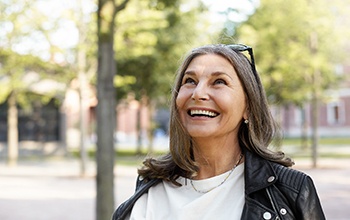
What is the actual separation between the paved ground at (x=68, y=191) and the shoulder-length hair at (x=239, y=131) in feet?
28.4

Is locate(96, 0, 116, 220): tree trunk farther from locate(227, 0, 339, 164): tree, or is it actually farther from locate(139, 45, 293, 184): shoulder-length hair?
locate(227, 0, 339, 164): tree

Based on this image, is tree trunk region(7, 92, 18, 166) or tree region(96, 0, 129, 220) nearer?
tree region(96, 0, 129, 220)

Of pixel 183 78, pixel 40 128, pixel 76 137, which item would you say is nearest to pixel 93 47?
pixel 40 128

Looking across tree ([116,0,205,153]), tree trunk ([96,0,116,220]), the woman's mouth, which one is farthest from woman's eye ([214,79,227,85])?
tree ([116,0,205,153])

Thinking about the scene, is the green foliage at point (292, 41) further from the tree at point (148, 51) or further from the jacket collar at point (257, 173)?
the jacket collar at point (257, 173)

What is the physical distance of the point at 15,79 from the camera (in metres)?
23.4

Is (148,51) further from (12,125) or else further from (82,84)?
(12,125)

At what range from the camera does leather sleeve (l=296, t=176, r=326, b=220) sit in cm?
169

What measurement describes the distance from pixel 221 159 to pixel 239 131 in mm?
132

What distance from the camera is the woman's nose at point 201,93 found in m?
1.81

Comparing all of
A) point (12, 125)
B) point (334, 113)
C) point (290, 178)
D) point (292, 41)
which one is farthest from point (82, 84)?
point (334, 113)

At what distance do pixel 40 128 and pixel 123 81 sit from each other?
13946mm

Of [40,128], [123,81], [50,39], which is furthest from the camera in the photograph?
[40,128]

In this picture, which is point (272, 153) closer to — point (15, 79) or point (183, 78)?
point (183, 78)
